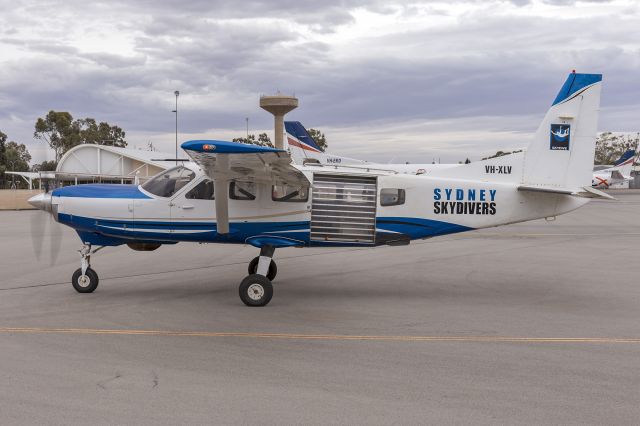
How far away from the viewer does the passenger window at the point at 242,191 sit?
33.7ft

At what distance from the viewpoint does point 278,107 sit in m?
88.3

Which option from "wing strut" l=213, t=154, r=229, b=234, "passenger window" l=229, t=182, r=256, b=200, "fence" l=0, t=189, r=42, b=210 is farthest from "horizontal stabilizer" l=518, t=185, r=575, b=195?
"fence" l=0, t=189, r=42, b=210

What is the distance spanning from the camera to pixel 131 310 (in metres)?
9.11

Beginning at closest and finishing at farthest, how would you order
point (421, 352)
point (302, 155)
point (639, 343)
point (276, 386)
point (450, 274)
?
point (276, 386) → point (421, 352) → point (639, 343) → point (450, 274) → point (302, 155)

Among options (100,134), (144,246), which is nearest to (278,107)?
(100,134)

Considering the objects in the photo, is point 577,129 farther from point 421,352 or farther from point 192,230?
point 192,230

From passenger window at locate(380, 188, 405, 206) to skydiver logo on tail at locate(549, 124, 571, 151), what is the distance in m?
2.96

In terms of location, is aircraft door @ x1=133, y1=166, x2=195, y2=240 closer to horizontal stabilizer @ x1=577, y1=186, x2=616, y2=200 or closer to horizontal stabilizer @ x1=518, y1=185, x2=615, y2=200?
horizontal stabilizer @ x1=518, y1=185, x2=615, y2=200

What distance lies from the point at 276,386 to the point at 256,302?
382 cm

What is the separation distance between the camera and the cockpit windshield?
10.4m

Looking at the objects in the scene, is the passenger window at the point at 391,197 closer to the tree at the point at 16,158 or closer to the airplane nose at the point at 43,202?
the airplane nose at the point at 43,202

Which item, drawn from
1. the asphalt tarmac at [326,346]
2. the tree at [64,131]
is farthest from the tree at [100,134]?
the asphalt tarmac at [326,346]

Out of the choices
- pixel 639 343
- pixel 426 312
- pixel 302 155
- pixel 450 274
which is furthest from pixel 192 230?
pixel 302 155

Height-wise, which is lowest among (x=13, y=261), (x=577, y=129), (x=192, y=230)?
(x=13, y=261)
